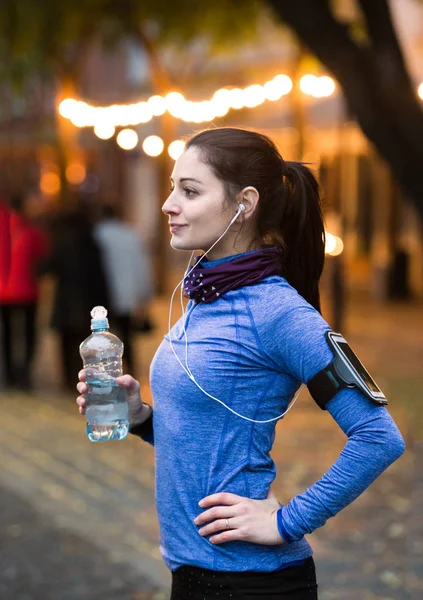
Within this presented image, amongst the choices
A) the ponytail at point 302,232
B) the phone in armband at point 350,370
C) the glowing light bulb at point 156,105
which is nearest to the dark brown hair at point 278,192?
the ponytail at point 302,232

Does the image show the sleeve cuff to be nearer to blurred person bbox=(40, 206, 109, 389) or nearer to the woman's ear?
the woman's ear

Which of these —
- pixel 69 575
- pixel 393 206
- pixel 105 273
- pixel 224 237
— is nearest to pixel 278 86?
pixel 105 273

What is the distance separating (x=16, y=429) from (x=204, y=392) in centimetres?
786

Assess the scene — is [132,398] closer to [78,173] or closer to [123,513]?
[123,513]

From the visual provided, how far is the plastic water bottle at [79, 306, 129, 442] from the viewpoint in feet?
9.16

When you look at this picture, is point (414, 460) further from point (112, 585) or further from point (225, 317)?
point (225, 317)

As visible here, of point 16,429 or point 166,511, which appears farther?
point 16,429

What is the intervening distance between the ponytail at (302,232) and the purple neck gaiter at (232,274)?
0.09m

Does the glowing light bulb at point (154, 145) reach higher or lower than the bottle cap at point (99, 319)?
lower

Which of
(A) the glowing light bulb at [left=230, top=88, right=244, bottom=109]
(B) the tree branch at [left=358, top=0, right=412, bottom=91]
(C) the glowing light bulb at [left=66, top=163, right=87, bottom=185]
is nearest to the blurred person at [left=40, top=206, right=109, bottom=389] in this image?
(B) the tree branch at [left=358, top=0, right=412, bottom=91]

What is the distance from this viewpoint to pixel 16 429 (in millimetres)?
10133

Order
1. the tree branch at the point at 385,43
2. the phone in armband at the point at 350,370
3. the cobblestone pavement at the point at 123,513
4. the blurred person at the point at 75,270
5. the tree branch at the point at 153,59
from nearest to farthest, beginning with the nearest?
the phone in armband at the point at 350,370 → the cobblestone pavement at the point at 123,513 → the tree branch at the point at 385,43 → the blurred person at the point at 75,270 → the tree branch at the point at 153,59

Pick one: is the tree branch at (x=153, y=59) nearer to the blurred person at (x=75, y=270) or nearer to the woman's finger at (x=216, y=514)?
the blurred person at (x=75, y=270)

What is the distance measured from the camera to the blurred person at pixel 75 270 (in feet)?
37.3
